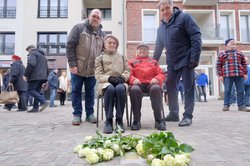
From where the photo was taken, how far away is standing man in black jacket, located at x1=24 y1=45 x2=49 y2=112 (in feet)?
25.8

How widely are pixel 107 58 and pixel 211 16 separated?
20.5m

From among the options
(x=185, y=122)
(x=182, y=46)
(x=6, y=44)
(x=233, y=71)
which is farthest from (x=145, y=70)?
(x=6, y=44)

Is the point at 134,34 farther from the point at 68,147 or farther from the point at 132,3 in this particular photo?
the point at 68,147

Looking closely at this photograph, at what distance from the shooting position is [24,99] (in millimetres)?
9195

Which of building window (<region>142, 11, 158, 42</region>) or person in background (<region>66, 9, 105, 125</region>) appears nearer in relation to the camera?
person in background (<region>66, 9, 105, 125</region>)

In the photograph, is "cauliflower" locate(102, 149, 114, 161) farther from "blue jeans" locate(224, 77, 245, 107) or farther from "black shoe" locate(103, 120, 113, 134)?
"blue jeans" locate(224, 77, 245, 107)

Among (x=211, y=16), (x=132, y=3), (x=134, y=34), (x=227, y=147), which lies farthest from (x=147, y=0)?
(x=227, y=147)

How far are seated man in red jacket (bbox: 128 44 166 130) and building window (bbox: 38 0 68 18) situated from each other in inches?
885

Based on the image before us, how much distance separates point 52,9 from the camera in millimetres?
25297

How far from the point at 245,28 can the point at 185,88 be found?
67.9 feet

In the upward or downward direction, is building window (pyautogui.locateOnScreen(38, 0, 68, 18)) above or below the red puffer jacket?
above

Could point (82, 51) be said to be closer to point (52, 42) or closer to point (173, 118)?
point (173, 118)

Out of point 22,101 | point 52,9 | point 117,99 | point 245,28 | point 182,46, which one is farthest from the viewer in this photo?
point 52,9

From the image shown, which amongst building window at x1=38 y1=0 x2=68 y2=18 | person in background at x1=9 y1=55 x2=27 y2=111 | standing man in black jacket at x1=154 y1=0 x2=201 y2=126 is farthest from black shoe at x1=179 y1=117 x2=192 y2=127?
building window at x1=38 y1=0 x2=68 y2=18
